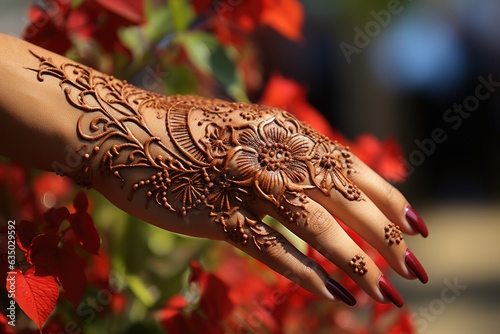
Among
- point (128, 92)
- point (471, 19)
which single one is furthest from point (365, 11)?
point (128, 92)

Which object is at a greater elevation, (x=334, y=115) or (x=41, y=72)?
(x=41, y=72)

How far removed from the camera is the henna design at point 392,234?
497 millimetres

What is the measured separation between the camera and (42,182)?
86cm

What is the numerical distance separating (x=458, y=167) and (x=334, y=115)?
943mm

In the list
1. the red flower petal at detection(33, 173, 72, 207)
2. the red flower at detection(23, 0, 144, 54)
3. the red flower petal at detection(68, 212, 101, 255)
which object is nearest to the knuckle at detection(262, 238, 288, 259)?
the red flower petal at detection(68, 212, 101, 255)

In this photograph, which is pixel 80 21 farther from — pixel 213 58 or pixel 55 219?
pixel 55 219

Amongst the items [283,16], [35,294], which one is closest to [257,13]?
[283,16]

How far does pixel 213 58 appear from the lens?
0.75 m

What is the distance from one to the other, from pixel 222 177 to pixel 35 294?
162 mm

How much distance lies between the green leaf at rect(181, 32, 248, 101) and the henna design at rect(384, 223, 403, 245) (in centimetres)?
31

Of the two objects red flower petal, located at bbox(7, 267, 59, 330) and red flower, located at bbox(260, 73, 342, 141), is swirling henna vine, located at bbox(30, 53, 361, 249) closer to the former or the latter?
red flower petal, located at bbox(7, 267, 59, 330)

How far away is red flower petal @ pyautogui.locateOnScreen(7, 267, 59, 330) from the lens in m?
0.47

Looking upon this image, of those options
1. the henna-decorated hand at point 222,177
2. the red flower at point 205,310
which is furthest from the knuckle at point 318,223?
the red flower at point 205,310

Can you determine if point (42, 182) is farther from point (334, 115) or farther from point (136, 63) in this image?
point (334, 115)
